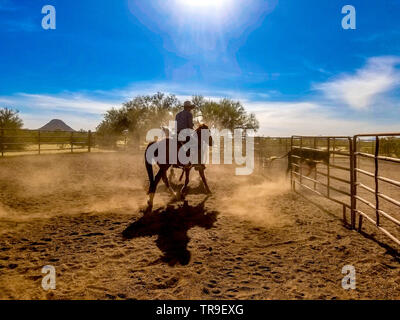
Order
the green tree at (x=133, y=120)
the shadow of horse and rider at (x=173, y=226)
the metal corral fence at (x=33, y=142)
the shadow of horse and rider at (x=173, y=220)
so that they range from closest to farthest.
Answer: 1. the shadow of horse and rider at (x=173, y=226)
2. the shadow of horse and rider at (x=173, y=220)
3. the metal corral fence at (x=33, y=142)
4. the green tree at (x=133, y=120)

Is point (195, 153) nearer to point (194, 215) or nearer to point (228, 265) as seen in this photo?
point (194, 215)

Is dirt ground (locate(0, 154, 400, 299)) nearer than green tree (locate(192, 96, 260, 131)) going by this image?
Yes

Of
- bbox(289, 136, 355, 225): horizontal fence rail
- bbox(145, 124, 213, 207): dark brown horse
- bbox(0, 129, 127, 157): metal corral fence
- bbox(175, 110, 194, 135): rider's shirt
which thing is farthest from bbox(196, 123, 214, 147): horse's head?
bbox(0, 129, 127, 157): metal corral fence

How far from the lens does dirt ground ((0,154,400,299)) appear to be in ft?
8.44

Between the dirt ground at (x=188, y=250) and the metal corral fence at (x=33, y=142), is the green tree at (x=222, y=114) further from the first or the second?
the dirt ground at (x=188, y=250)

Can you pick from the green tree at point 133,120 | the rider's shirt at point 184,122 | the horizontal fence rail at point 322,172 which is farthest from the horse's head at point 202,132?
the green tree at point 133,120

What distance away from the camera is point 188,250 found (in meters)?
3.53

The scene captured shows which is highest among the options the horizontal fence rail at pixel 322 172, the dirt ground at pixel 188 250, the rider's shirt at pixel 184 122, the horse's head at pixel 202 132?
the rider's shirt at pixel 184 122

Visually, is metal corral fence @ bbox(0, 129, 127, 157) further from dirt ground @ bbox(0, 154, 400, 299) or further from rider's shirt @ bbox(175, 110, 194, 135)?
dirt ground @ bbox(0, 154, 400, 299)

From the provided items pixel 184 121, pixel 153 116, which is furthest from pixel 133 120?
pixel 184 121

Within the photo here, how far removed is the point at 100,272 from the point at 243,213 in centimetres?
325

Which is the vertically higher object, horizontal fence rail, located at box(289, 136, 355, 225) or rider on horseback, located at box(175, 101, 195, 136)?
rider on horseback, located at box(175, 101, 195, 136)

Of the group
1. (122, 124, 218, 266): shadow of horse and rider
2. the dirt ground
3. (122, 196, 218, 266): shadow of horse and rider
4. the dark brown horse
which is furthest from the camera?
the dark brown horse

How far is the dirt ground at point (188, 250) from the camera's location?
2.57 m
